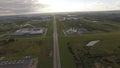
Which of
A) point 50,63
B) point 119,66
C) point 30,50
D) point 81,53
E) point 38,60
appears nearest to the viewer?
point 119,66

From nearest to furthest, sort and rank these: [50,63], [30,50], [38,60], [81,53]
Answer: [50,63]
[38,60]
[81,53]
[30,50]

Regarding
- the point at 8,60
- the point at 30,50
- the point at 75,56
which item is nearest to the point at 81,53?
the point at 75,56

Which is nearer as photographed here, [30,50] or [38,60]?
[38,60]

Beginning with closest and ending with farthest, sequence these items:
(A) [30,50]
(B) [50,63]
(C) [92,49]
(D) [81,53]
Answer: (B) [50,63] → (D) [81,53] → (C) [92,49] → (A) [30,50]

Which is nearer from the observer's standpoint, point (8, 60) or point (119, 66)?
point (119, 66)

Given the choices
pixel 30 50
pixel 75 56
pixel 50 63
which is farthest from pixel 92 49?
pixel 30 50

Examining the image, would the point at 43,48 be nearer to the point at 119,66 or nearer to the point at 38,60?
the point at 38,60

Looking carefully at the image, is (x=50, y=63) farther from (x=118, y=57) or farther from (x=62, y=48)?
(x=118, y=57)

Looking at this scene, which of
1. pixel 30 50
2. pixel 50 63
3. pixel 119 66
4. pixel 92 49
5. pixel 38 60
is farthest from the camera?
pixel 30 50
